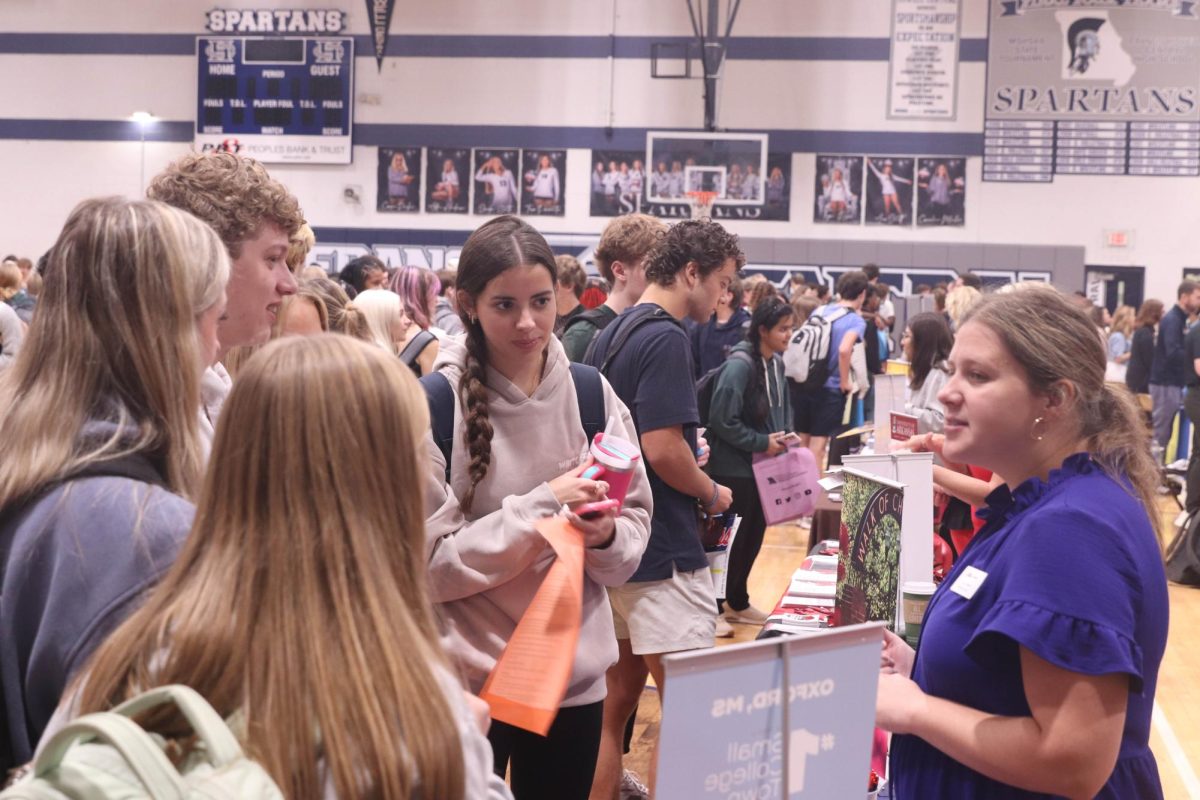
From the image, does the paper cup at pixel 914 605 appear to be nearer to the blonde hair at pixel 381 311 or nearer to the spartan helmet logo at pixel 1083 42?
the blonde hair at pixel 381 311

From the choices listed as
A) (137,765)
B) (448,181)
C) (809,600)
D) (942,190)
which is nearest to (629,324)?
(809,600)

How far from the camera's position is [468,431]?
2.38 m

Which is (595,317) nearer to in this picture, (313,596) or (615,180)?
(313,596)

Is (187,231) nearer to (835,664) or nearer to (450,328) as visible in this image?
(835,664)

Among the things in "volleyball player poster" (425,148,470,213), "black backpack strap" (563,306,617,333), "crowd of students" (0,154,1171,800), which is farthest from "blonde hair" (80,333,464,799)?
"volleyball player poster" (425,148,470,213)

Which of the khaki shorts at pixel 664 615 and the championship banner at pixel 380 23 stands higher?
the championship banner at pixel 380 23

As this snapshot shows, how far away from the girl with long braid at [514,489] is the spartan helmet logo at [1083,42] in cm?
1464

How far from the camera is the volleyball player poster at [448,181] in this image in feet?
55.8

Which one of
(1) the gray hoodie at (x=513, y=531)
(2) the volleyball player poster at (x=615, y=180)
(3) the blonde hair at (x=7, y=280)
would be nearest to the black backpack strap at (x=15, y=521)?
(1) the gray hoodie at (x=513, y=531)

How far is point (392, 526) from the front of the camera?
1213 mm

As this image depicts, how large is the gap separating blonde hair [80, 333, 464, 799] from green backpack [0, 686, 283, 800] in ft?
0.18

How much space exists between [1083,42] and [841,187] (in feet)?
11.3

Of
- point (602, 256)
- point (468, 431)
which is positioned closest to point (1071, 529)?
point (468, 431)

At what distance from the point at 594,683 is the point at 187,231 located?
134 cm
